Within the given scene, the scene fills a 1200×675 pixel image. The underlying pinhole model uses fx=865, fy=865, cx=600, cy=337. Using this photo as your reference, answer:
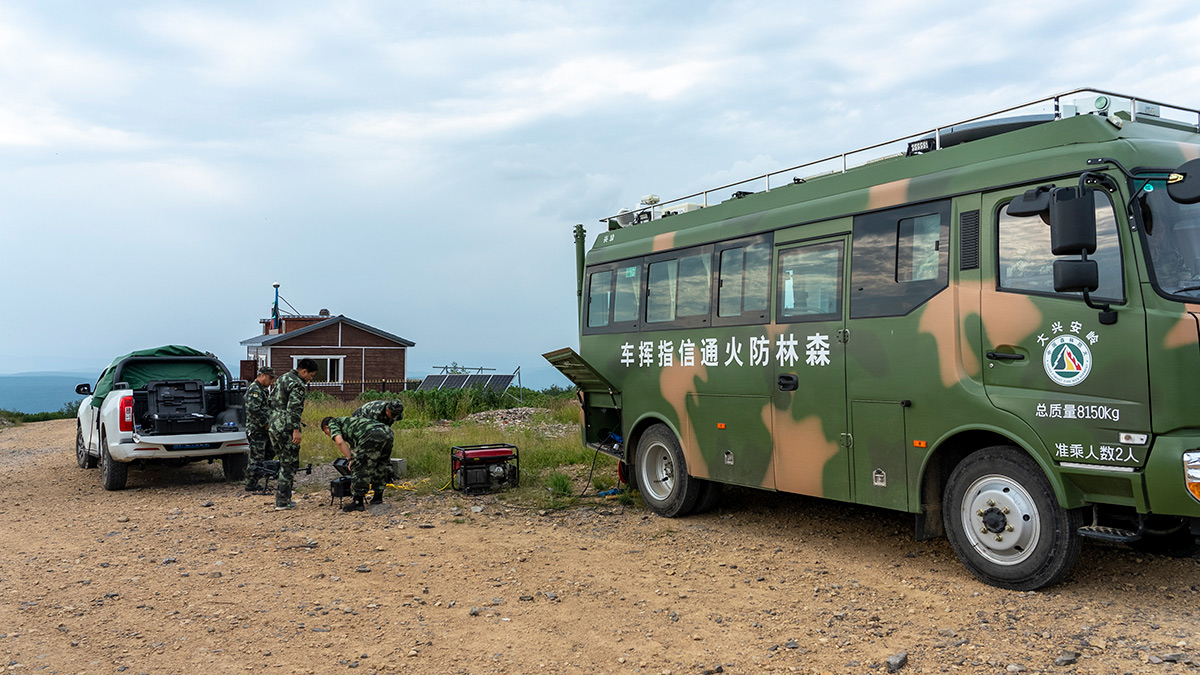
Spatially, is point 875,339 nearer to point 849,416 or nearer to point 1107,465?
point 849,416

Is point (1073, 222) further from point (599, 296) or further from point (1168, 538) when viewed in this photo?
point (599, 296)

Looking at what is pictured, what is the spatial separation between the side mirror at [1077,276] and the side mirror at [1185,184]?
2.35 ft

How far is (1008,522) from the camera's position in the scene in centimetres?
626

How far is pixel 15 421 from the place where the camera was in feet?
92.4

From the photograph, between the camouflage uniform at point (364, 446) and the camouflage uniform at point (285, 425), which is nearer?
the camouflage uniform at point (364, 446)

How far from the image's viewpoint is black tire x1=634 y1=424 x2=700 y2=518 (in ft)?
31.6

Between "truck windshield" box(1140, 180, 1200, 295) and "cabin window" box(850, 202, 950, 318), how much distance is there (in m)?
1.39

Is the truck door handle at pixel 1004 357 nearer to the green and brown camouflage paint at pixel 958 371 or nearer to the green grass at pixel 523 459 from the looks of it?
the green and brown camouflage paint at pixel 958 371

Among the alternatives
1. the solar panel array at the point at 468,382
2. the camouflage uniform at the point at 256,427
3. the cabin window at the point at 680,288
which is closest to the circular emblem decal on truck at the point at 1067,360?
the cabin window at the point at 680,288

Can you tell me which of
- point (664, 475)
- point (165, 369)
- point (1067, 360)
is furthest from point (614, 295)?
point (165, 369)

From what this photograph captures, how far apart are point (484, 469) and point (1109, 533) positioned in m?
7.37

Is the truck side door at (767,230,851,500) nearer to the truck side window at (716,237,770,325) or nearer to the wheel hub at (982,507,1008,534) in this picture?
the truck side window at (716,237,770,325)

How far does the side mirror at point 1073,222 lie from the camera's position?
221 inches

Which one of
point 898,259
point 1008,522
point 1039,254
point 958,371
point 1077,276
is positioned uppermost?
point 898,259
